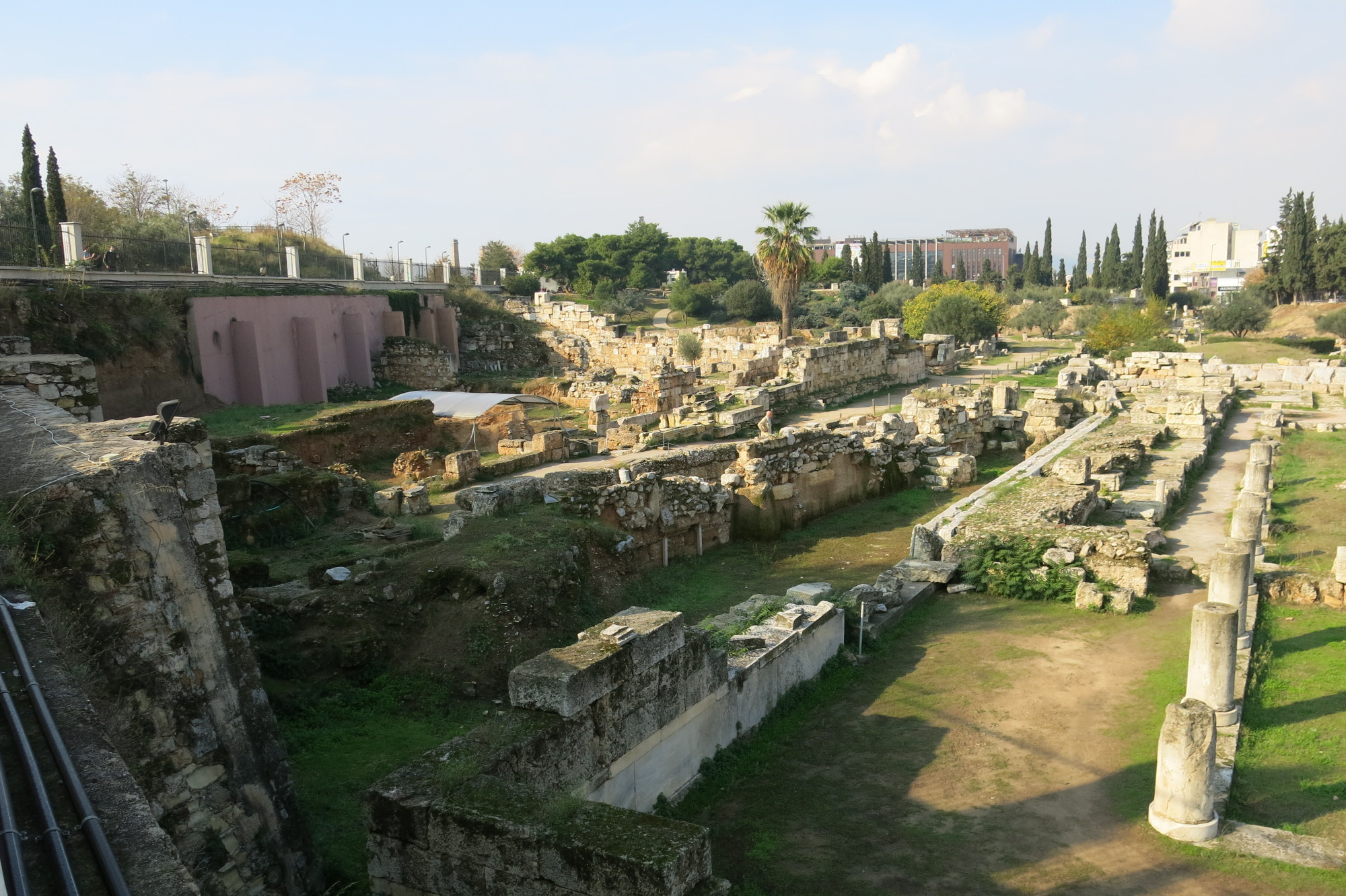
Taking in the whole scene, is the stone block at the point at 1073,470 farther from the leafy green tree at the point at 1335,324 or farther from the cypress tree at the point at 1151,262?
the cypress tree at the point at 1151,262

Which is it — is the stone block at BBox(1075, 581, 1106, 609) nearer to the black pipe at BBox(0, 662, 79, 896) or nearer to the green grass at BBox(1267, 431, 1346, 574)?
the green grass at BBox(1267, 431, 1346, 574)

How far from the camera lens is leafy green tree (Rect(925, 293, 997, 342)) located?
47.5 m

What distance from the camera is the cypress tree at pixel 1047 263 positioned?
93.7 meters

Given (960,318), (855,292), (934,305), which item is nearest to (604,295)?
(855,292)

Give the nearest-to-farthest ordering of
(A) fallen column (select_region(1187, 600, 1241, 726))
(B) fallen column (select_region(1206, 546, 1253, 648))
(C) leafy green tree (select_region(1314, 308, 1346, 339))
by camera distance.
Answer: (A) fallen column (select_region(1187, 600, 1241, 726))
(B) fallen column (select_region(1206, 546, 1253, 648))
(C) leafy green tree (select_region(1314, 308, 1346, 339))

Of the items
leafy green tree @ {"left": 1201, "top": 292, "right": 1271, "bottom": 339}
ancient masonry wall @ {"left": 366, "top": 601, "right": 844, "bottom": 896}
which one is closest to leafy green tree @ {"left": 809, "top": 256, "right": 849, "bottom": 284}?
leafy green tree @ {"left": 1201, "top": 292, "right": 1271, "bottom": 339}

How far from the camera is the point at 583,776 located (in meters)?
6.23

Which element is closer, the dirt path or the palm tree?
the dirt path

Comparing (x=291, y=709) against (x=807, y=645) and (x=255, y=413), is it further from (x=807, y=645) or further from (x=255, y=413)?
(x=255, y=413)

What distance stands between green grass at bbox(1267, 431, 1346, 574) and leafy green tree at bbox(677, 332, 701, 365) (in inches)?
815

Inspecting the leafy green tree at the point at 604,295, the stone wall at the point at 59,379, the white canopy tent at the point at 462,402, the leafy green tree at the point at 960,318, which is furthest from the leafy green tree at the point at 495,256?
the stone wall at the point at 59,379

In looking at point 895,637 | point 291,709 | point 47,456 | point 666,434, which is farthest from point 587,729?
point 666,434

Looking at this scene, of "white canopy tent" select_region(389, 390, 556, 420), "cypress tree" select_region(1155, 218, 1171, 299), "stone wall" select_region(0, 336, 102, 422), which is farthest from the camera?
"cypress tree" select_region(1155, 218, 1171, 299)

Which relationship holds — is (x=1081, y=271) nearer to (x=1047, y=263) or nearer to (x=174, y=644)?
(x=1047, y=263)
